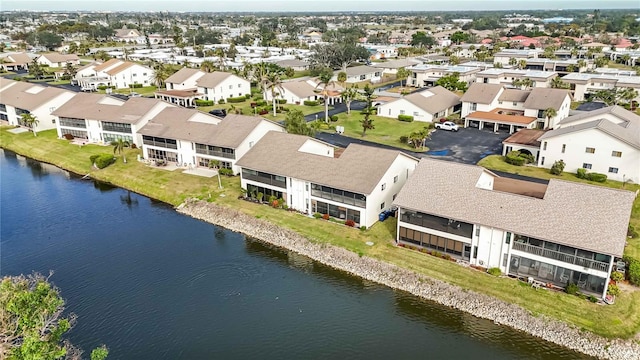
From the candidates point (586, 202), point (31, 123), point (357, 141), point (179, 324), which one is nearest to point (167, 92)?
point (31, 123)

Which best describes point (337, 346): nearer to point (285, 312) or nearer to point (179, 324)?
point (285, 312)

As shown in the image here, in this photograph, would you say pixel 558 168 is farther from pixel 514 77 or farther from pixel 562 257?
pixel 514 77

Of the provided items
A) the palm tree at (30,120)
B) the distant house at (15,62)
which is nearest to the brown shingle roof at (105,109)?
the palm tree at (30,120)

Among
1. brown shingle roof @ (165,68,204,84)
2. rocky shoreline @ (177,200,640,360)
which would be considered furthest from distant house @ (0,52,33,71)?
rocky shoreline @ (177,200,640,360)

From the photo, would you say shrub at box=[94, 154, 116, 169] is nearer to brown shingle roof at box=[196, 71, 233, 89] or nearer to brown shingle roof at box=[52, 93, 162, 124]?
brown shingle roof at box=[52, 93, 162, 124]

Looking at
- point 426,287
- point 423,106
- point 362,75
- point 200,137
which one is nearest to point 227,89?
point 362,75

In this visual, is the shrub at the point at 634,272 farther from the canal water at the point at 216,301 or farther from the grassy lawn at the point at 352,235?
the canal water at the point at 216,301

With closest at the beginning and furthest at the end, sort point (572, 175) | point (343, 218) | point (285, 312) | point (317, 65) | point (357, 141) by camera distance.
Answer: point (285, 312) < point (343, 218) < point (572, 175) < point (357, 141) < point (317, 65)
